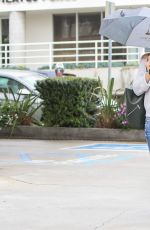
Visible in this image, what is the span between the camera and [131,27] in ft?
24.4

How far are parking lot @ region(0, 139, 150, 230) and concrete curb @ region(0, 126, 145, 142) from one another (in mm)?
923

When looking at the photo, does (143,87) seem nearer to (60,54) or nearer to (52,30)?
(60,54)

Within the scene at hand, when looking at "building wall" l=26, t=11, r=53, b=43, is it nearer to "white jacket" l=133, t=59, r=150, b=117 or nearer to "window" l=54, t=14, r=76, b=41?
"window" l=54, t=14, r=76, b=41

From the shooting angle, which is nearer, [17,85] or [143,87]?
[143,87]

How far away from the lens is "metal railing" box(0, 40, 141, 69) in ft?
89.2

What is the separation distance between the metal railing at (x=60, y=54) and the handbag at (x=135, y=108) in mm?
19584

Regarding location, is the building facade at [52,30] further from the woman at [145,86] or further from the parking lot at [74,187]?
the woman at [145,86]

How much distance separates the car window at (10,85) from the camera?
15633 mm

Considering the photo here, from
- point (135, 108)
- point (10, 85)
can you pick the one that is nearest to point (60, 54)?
point (10, 85)

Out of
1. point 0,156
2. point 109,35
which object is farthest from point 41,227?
point 0,156

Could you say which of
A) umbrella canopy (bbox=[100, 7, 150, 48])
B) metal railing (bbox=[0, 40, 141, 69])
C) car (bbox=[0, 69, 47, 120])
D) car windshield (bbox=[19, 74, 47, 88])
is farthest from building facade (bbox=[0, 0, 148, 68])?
umbrella canopy (bbox=[100, 7, 150, 48])

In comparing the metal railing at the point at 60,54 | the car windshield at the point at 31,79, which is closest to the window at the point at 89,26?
the metal railing at the point at 60,54

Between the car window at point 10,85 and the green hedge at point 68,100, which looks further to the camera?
the car window at point 10,85

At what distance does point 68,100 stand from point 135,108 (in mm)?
8067
